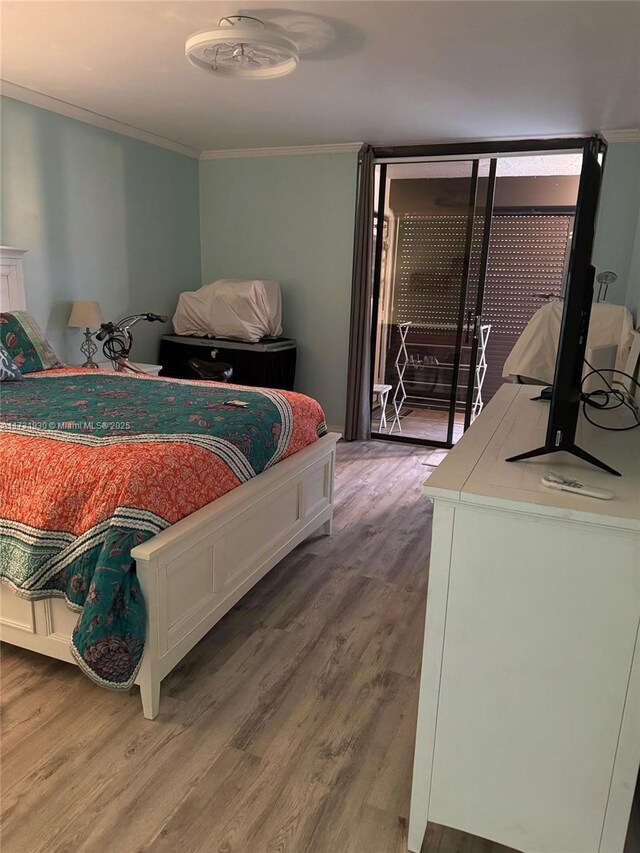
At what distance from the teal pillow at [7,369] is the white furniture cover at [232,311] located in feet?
6.52

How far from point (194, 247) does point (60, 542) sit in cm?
408

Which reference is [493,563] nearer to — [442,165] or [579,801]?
[579,801]

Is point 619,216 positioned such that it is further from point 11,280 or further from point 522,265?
point 11,280

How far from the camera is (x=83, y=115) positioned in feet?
13.3

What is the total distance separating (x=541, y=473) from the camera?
1354mm

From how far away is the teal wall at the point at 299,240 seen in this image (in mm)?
4992

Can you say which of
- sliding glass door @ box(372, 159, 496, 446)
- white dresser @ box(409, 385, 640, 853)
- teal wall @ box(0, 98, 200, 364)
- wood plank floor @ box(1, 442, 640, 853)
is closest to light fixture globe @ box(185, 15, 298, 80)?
teal wall @ box(0, 98, 200, 364)

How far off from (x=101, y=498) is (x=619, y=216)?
158 inches

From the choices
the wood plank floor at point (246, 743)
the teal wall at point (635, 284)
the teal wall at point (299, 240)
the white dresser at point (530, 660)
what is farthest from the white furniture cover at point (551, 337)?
the teal wall at point (299, 240)

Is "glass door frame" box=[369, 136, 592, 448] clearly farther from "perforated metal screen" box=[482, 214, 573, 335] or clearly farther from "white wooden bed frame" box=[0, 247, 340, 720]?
"white wooden bed frame" box=[0, 247, 340, 720]

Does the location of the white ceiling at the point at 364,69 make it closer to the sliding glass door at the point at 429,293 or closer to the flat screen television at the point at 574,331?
the sliding glass door at the point at 429,293

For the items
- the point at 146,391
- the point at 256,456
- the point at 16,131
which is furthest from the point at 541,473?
the point at 16,131

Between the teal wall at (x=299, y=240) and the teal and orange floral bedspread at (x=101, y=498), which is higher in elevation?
the teal wall at (x=299, y=240)

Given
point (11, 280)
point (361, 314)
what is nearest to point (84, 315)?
point (11, 280)
